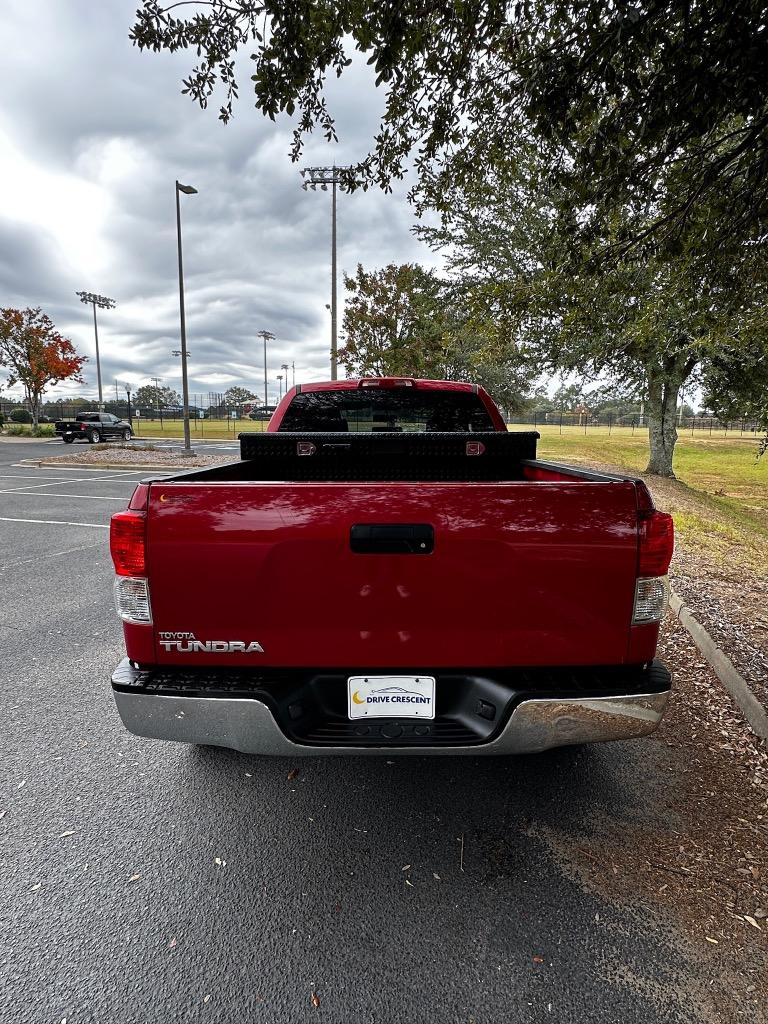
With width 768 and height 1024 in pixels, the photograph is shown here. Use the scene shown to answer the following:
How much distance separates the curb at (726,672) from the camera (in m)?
2.99

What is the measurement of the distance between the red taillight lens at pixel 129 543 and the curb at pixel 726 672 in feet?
10.7

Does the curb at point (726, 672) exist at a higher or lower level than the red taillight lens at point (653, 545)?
lower

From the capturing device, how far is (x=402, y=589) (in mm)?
1898

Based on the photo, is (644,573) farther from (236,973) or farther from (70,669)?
(70,669)

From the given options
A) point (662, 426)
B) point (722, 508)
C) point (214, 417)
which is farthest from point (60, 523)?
point (214, 417)

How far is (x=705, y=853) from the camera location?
7.02 ft

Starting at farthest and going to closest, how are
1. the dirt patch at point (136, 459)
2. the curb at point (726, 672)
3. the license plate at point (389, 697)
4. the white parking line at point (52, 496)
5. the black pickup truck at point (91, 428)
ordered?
the black pickup truck at point (91, 428)
the dirt patch at point (136, 459)
the white parking line at point (52, 496)
the curb at point (726, 672)
the license plate at point (389, 697)

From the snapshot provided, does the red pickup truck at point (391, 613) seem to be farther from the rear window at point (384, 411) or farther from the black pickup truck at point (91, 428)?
the black pickup truck at point (91, 428)

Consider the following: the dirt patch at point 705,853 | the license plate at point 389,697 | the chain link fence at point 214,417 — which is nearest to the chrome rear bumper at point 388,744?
the license plate at point 389,697

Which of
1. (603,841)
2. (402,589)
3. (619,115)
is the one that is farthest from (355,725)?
(619,115)

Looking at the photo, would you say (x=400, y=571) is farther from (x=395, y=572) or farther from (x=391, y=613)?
(x=391, y=613)

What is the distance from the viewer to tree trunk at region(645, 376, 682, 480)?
15531mm

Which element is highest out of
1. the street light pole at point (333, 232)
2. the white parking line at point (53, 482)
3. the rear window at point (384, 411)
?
the street light pole at point (333, 232)

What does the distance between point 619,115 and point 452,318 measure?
1339 centimetres
